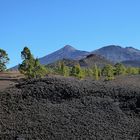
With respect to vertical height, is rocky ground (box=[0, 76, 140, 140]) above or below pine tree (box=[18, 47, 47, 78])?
below

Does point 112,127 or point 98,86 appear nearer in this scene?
point 112,127

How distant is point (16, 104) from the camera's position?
88.9ft

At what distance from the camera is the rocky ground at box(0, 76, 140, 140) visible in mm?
24531

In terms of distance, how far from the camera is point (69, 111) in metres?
26.7

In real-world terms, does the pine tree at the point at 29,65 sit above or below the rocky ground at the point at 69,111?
above

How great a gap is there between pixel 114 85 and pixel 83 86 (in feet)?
7.74

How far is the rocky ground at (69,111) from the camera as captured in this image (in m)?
24.5

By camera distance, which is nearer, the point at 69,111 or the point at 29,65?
the point at 69,111

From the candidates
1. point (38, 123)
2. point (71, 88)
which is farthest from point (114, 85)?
point (38, 123)

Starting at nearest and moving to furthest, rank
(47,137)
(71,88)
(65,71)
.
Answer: (47,137)
(71,88)
(65,71)

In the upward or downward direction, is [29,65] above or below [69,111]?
above

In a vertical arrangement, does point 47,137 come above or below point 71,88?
below

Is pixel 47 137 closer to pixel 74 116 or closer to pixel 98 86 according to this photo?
pixel 74 116

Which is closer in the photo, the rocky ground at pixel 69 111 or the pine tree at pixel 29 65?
the rocky ground at pixel 69 111
